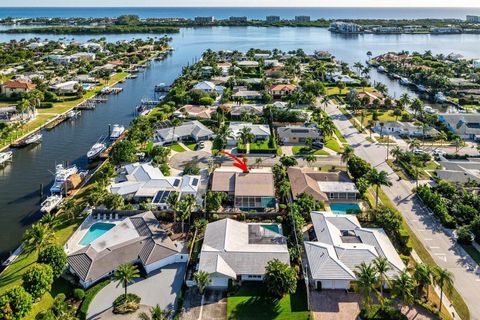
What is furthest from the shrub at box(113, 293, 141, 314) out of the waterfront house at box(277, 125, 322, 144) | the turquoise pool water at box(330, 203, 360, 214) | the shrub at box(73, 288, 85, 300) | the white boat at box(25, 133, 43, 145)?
the white boat at box(25, 133, 43, 145)

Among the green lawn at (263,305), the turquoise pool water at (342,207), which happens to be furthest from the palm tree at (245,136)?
the green lawn at (263,305)

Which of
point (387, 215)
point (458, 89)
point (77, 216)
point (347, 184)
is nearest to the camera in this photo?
point (387, 215)

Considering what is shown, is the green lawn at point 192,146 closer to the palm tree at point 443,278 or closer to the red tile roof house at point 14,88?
the palm tree at point 443,278

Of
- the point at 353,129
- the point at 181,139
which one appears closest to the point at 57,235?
the point at 181,139

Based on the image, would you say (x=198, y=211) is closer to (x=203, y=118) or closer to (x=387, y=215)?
(x=387, y=215)

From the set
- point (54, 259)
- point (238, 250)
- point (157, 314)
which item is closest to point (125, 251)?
point (54, 259)

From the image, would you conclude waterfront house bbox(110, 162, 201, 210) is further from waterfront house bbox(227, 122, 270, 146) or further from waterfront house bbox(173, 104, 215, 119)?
waterfront house bbox(173, 104, 215, 119)
